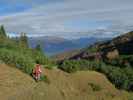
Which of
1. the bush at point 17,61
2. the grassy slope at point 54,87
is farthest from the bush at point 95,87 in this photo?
the bush at point 17,61

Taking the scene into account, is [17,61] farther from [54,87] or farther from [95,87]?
[54,87]

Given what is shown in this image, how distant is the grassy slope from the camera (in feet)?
42.1

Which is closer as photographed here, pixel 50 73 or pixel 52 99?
pixel 52 99

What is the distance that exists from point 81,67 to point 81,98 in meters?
30.7

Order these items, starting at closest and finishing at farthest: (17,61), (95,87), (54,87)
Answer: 1. (54,87)
2. (17,61)
3. (95,87)

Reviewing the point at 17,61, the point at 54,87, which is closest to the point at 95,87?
the point at 17,61

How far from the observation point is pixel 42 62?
42.2 meters

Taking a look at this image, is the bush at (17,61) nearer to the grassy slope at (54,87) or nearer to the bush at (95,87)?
the grassy slope at (54,87)

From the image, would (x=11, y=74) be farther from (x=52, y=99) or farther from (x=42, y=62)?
(x=42, y=62)

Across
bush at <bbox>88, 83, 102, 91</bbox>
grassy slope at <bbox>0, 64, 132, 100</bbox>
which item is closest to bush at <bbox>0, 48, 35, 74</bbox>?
grassy slope at <bbox>0, 64, 132, 100</bbox>

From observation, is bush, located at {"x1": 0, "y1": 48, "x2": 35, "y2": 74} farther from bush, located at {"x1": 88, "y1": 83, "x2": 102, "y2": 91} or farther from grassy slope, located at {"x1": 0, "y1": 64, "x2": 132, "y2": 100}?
bush, located at {"x1": 88, "y1": 83, "x2": 102, "y2": 91}

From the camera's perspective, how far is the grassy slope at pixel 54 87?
42.1ft

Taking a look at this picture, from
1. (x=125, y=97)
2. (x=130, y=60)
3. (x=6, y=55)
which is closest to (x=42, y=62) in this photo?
(x=6, y=55)

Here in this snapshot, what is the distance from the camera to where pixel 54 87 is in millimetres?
15164
